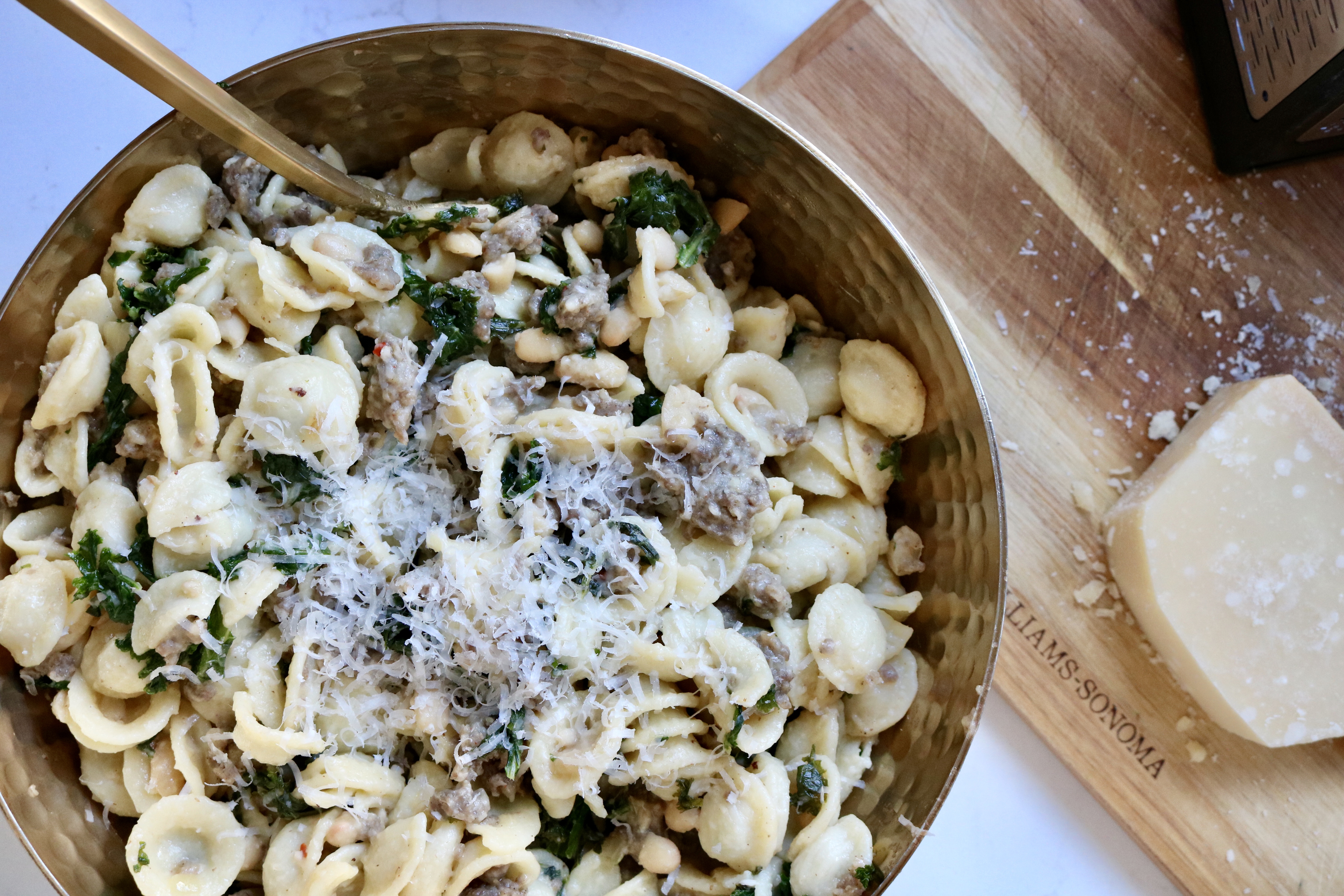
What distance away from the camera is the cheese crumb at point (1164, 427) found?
3234 mm

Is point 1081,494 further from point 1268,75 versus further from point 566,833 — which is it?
point 566,833

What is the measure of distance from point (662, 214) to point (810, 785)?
1608mm

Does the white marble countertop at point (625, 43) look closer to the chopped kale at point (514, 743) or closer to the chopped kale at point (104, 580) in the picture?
the chopped kale at point (104, 580)

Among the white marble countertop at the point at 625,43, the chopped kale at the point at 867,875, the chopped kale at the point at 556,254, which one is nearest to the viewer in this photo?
the chopped kale at the point at 867,875

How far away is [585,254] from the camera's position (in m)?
2.86

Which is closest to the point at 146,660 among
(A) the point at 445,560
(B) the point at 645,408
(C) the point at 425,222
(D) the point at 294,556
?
(D) the point at 294,556

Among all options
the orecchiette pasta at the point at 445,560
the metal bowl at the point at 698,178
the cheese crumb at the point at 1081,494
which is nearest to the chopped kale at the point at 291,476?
the orecchiette pasta at the point at 445,560

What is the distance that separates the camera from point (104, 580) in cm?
245

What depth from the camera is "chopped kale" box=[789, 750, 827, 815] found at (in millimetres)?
2686

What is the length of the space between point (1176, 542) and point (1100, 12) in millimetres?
1743

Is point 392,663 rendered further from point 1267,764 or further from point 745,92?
point 1267,764

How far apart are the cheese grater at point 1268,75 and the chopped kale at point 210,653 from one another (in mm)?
3303

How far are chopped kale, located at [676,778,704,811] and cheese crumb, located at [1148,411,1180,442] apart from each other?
1.88 metres

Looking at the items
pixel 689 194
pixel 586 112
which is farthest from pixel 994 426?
pixel 586 112
